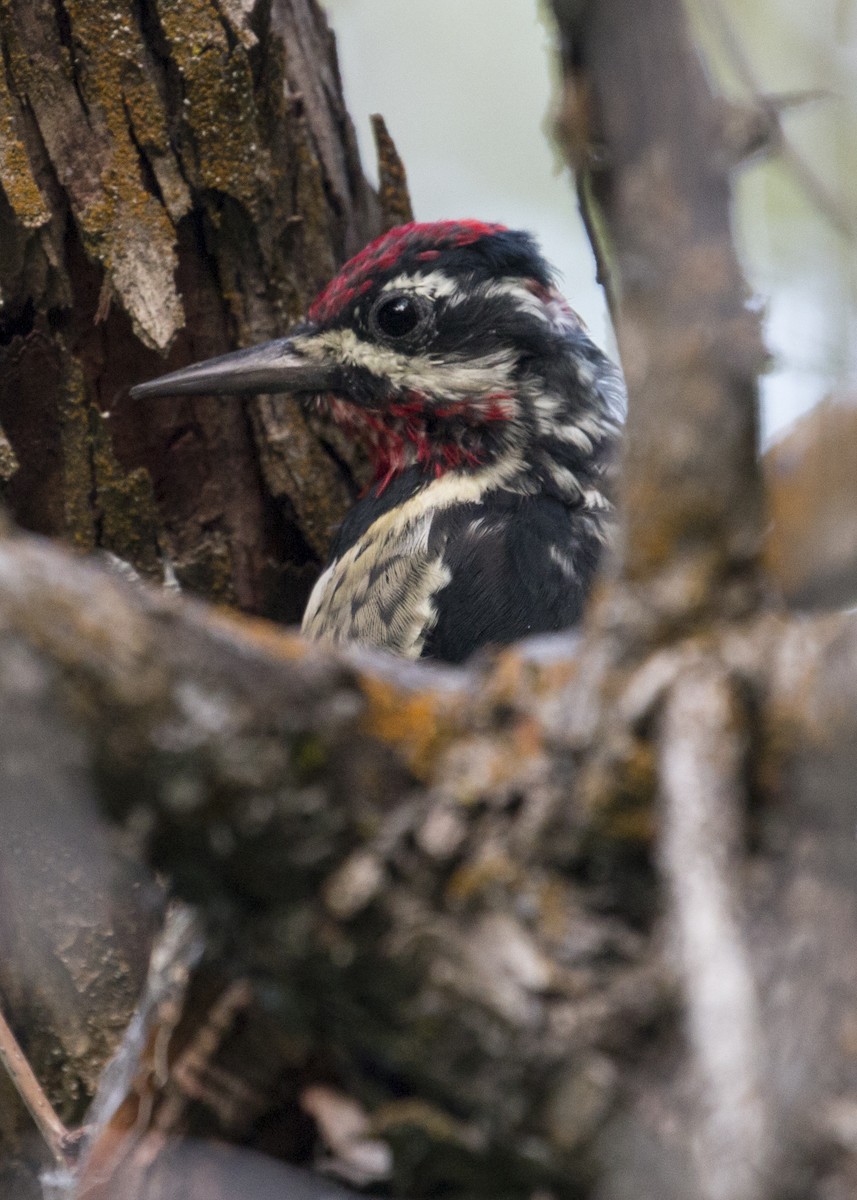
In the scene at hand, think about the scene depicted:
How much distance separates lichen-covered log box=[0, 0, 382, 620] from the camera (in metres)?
2.76

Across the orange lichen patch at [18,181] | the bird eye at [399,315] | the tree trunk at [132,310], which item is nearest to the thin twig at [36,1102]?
the tree trunk at [132,310]

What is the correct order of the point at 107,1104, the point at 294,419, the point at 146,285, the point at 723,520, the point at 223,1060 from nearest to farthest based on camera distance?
the point at 723,520 → the point at 223,1060 → the point at 107,1104 → the point at 146,285 → the point at 294,419

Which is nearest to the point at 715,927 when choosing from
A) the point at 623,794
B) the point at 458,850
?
the point at 623,794

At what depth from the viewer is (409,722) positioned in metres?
1.49

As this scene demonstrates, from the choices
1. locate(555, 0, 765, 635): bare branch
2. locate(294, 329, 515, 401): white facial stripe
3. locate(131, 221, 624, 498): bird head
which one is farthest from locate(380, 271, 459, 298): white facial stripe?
locate(555, 0, 765, 635): bare branch

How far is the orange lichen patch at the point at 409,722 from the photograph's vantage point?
1.48m

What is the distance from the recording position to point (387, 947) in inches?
56.9

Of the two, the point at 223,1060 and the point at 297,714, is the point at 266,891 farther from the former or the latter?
the point at 223,1060

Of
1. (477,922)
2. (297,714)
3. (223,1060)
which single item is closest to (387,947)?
(477,922)

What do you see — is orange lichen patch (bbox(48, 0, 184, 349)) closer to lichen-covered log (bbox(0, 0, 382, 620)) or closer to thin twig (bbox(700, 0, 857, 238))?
lichen-covered log (bbox(0, 0, 382, 620))

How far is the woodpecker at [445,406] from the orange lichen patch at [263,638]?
136 centimetres

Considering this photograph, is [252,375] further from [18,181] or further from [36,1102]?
[36,1102]

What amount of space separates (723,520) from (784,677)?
0.59 feet

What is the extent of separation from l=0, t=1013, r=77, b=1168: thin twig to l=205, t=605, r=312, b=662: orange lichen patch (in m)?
1.26
